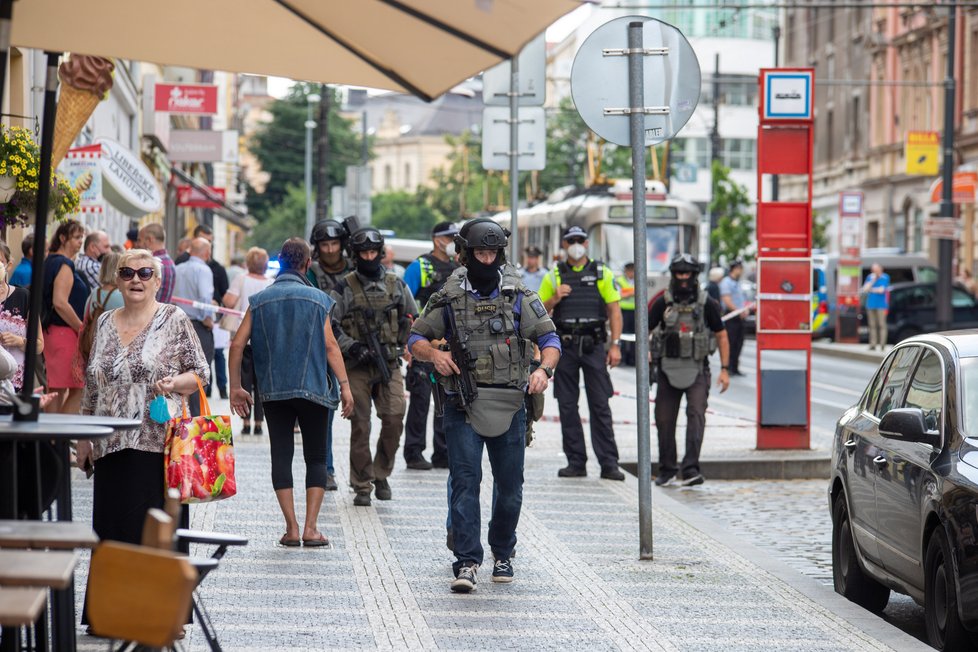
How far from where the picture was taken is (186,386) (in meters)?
7.38

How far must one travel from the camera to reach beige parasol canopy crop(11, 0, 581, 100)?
6.55 m

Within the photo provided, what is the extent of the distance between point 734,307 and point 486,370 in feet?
66.4

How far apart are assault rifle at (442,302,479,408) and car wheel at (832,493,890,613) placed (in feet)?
6.82

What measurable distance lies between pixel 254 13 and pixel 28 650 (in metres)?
2.48

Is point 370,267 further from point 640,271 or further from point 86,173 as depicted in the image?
point 86,173

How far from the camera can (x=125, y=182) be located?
1723cm

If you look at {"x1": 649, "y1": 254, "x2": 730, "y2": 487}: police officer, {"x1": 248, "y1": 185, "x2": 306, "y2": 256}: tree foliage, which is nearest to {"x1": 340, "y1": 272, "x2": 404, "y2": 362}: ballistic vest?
{"x1": 649, "y1": 254, "x2": 730, "y2": 487}: police officer

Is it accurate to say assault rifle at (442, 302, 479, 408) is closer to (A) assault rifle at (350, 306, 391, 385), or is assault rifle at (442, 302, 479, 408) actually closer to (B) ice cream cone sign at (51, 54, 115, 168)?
(A) assault rifle at (350, 306, 391, 385)

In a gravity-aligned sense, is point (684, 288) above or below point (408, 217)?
below

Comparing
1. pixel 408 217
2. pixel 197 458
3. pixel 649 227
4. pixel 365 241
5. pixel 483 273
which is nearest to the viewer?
pixel 197 458

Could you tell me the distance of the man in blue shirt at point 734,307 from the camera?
91.5 feet

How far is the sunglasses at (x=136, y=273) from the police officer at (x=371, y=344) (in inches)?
163

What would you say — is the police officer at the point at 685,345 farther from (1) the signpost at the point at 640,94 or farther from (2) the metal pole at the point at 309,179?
(2) the metal pole at the point at 309,179

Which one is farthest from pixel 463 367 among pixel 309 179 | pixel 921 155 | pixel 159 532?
pixel 309 179
